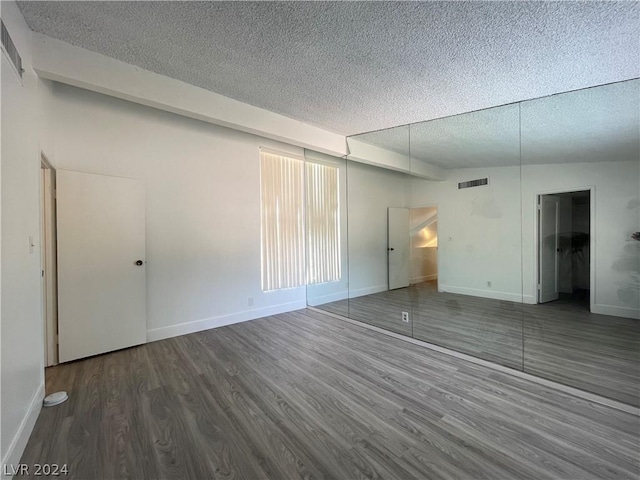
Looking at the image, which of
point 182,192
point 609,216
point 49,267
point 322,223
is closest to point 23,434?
point 49,267

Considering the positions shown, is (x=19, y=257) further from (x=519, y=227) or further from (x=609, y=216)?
(x=609, y=216)

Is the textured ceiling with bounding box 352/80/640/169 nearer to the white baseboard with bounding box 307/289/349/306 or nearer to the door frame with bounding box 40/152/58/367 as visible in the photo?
the white baseboard with bounding box 307/289/349/306

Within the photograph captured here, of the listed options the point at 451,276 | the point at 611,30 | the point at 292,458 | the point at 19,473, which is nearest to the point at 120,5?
the point at 19,473

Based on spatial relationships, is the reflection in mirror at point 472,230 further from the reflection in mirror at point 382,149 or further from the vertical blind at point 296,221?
the vertical blind at point 296,221

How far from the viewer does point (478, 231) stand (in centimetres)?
449

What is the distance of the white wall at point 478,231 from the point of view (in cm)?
414

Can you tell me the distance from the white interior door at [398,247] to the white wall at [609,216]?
72.7 inches

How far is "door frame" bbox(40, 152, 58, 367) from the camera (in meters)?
2.72

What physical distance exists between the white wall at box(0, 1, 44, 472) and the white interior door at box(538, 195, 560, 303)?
6145mm

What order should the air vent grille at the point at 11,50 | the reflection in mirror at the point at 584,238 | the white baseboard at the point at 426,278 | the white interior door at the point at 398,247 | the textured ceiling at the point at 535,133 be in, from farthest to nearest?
the white interior door at the point at 398,247 < the white baseboard at the point at 426,278 < the textured ceiling at the point at 535,133 < the reflection in mirror at the point at 584,238 < the air vent grille at the point at 11,50

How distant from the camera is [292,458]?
157 cm

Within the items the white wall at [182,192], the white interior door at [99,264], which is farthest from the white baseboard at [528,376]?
the white interior door at [99,264]

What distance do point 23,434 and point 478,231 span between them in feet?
17.9

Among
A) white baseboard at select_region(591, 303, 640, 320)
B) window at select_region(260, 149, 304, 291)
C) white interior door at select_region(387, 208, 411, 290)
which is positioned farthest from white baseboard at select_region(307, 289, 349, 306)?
white baseboard at select_region(591, 303, 640, 320)
